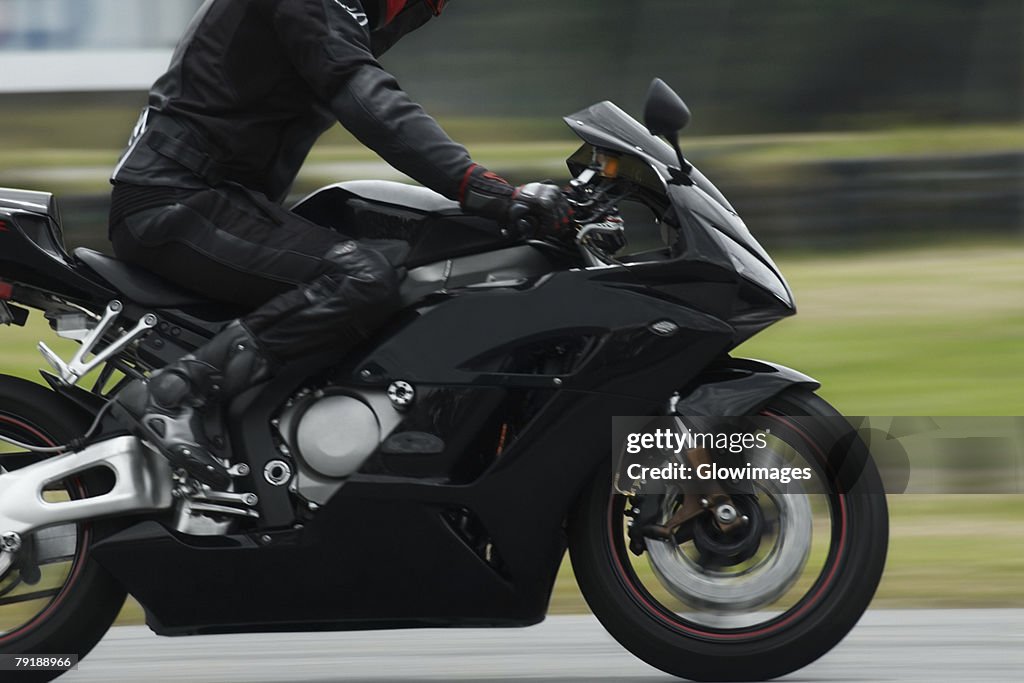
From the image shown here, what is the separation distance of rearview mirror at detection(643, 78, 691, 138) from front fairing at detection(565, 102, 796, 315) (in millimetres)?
79

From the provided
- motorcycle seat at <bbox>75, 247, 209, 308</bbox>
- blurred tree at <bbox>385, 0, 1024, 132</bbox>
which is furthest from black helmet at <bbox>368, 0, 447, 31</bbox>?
blurred tree at <bbox>385, 0, 1024, 132</bbox>

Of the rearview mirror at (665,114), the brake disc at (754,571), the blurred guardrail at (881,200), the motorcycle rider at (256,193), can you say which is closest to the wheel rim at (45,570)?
the motorcycle rider at (256,193)

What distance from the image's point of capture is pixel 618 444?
3.72 m

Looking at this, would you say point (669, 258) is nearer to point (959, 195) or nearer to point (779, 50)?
point (959, 195)

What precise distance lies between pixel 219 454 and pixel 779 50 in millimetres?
8307

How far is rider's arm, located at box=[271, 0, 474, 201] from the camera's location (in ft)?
11.7

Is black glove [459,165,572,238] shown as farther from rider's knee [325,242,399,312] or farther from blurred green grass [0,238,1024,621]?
blurred green grass [0,238,1024,621]

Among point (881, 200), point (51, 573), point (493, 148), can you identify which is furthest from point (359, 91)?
point (881, 200)

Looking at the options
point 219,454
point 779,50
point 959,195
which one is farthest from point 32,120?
point 219,454

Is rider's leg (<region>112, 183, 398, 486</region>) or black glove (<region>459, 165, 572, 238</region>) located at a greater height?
black glove (<region>459, 165, 572, 238</region>)

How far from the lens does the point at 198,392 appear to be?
3.67 meters

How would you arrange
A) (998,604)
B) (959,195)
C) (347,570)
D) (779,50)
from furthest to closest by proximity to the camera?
(779,50)
(959,195)
(998,604)
(347,570)

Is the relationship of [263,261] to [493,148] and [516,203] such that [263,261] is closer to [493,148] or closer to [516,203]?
[516,203]

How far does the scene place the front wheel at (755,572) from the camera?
372 cm
